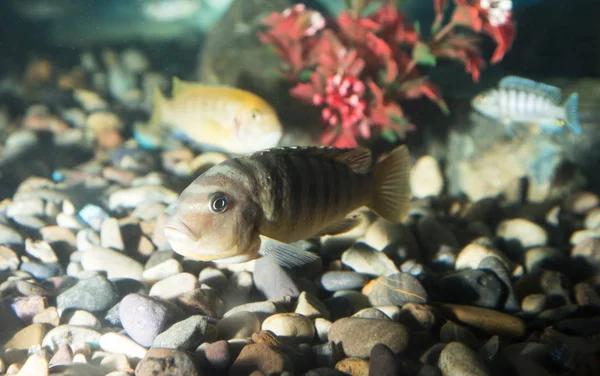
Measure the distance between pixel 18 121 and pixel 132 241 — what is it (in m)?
4.65

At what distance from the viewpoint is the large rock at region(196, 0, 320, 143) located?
5.27 m

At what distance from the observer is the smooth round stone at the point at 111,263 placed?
10.8 feet

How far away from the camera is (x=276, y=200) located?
231 centimetres

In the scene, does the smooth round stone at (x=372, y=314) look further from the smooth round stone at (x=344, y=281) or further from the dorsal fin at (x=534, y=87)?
the dorsal fin at (x=534, y=87)

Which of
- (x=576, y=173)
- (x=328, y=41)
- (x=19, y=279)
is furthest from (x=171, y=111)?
(x=576, y=173)

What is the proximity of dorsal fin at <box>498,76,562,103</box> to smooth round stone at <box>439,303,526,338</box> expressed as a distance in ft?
10.8

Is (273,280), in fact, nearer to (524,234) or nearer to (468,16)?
(524,234)

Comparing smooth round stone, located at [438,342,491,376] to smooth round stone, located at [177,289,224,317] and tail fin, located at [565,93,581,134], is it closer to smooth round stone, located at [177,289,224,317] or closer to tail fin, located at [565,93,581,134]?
smooth round stone, located at [177,289,224,317]

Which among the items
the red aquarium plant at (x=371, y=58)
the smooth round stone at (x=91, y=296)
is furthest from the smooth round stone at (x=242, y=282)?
the red aquarium plant at (x=371, y=58)

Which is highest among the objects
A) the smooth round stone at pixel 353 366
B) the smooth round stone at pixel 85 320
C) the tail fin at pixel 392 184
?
the tail fin at pixel 392 184

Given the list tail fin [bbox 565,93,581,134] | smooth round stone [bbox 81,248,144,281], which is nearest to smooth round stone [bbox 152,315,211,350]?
smooth round stone [bbox 81,248,144,281]

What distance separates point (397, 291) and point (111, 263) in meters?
2.26

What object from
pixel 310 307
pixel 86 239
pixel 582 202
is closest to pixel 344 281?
pixel 310 307

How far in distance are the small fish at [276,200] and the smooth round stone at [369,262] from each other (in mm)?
610
